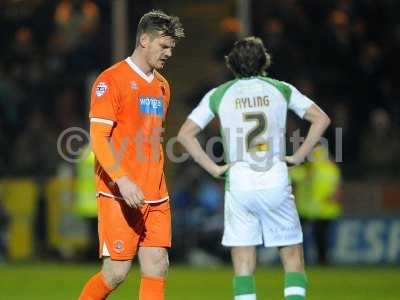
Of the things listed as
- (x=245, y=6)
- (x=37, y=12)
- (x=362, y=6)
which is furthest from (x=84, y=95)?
(x=362, y=6)

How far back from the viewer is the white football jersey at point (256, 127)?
25.6ft

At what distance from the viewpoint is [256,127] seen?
25.6 ft

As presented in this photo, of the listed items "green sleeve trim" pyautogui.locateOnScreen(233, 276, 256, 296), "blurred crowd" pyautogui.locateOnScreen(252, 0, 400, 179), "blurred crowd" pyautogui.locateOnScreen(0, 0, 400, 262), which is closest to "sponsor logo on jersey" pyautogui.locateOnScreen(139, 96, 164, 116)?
"green sleeve trim" pyautogui.locateOnScreen(233, 276, 256, 296)

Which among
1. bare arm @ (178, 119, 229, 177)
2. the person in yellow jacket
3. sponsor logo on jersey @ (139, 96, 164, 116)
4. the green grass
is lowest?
the green grass

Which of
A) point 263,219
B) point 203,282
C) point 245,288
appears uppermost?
point 263,219

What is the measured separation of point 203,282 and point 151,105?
6163mm

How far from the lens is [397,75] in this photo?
18.7 meters

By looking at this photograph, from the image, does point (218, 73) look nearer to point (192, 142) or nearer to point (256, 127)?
point (192, 142)

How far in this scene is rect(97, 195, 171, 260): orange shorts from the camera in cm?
727

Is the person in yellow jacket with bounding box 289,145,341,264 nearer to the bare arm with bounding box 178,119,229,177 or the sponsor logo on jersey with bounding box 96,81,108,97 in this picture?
the bare arm with bounding box 178,119,229,177

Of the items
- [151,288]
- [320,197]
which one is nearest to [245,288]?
[151,288]

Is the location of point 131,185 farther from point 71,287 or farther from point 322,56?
point 322,56

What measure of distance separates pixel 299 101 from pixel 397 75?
11.1 metres

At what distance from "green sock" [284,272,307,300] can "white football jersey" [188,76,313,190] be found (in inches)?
25.5
